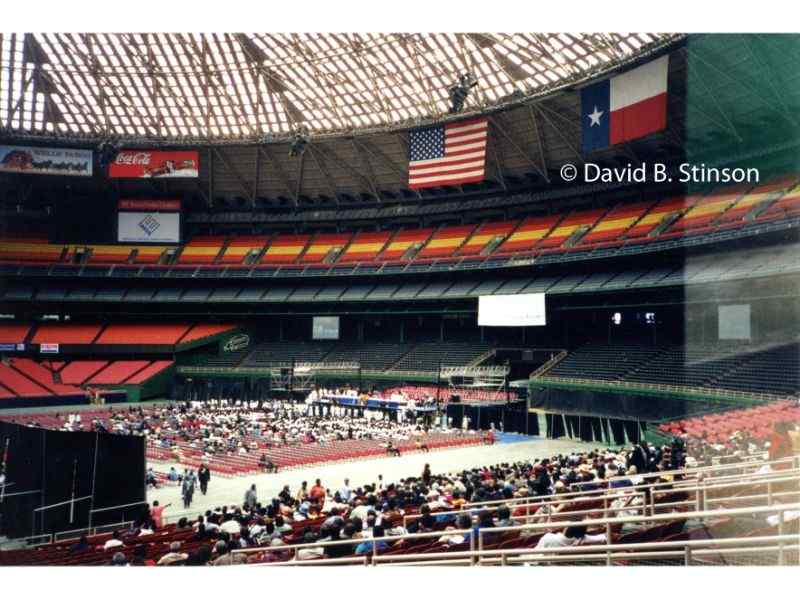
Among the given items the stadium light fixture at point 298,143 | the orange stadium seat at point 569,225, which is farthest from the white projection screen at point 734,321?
the stadium light fixture at point 298,143

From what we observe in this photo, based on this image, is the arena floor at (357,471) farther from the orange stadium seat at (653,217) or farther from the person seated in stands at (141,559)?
the orange stadium seat at (653,217)

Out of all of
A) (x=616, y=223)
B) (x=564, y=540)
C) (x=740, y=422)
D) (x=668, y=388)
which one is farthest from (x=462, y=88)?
(x=564, y=540)

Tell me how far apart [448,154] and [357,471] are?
22057mm

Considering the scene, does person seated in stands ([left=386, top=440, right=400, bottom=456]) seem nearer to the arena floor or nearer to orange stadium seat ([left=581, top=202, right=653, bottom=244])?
the arena floor

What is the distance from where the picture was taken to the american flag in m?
40.8

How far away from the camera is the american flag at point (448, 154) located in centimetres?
4084

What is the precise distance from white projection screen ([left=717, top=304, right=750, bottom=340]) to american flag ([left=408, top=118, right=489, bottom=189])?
16.3 m

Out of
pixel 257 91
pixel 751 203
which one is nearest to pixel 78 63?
pixel 257 91

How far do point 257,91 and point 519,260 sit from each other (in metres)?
21.7

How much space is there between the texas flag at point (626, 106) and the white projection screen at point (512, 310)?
13.0m

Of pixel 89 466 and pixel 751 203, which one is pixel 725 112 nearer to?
pixel 751 203

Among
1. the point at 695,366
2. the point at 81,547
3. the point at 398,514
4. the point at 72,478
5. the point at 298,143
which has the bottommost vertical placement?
the point at 81,547

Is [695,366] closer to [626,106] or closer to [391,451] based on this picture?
[626,106]

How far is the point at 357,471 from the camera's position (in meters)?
27.7
